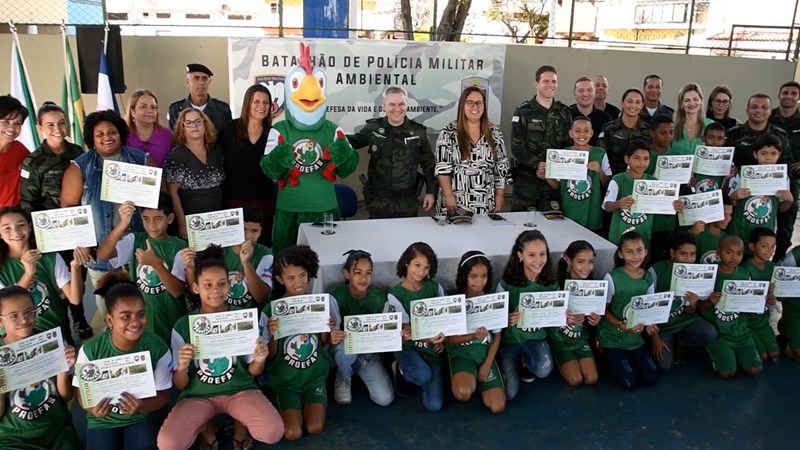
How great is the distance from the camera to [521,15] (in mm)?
10203

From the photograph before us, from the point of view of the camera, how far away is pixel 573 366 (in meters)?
3.51

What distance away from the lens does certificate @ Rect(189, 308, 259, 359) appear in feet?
8.66

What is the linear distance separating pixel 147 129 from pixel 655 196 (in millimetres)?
3267

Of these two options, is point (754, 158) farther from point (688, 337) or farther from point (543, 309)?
point (543, 309)

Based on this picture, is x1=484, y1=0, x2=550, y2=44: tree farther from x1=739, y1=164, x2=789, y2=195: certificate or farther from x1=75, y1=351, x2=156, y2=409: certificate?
x1=75, y1=351, x2=156, y2=409: certificate

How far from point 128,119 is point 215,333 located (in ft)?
6.50

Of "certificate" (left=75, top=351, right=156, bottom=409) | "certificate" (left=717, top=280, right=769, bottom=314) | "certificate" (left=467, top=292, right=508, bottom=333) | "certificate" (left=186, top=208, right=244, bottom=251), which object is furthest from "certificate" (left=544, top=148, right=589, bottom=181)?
"certificate" (left=75, top=351, right=156, bottom=409)

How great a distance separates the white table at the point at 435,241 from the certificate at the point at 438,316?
0.37 metres

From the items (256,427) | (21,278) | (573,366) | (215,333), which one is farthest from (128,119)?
(573,366)

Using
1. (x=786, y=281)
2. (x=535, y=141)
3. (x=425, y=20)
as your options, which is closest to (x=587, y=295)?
(x=786, y=281)

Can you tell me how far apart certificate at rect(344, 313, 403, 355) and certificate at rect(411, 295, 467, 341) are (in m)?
0.10

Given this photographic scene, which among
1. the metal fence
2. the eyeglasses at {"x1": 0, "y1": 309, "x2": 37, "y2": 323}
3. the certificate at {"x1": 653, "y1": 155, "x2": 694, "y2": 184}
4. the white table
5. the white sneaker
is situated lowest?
the white sneaker

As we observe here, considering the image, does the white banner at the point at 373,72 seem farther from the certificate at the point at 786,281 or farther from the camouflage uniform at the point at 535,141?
the certificate at the point at 786,281

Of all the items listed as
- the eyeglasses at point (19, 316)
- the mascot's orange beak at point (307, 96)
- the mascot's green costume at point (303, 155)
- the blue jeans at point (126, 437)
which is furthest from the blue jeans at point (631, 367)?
the eyeglasses at point (19, 316)
